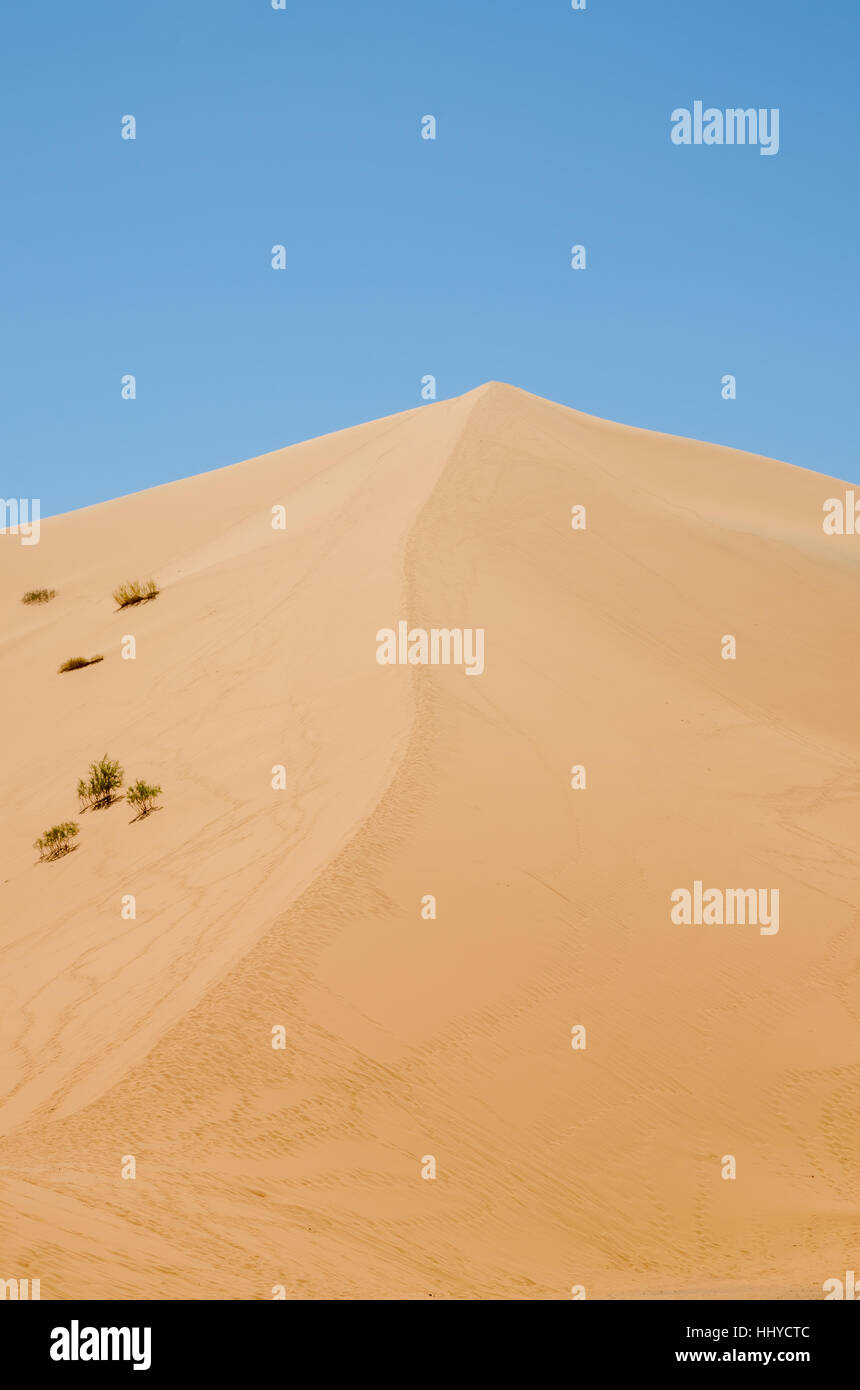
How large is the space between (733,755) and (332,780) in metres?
4.59

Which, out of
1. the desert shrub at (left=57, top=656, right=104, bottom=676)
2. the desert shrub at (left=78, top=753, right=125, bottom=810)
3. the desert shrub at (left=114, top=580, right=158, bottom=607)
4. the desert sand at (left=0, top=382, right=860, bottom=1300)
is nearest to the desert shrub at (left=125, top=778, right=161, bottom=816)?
the desert sand at (left=0, top=382, right=860, bottom=1300)

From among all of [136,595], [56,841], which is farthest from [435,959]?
[136,595]

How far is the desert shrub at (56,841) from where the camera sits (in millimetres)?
11172

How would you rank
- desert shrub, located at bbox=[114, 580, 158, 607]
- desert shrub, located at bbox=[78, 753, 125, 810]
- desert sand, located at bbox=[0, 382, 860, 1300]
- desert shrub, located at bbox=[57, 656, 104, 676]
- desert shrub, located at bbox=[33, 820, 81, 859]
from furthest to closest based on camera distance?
desert shrub, located at bbox=[114, 580, 158, 607] → desert shrub, located at bbox=[57, 656, 104, 676] → desert shrub, located at bbox=[78, 753, 125, 810] → desert shrub, located at bbox=[33, 820, 81, 859] → desert sand, located at bbox=[0, 382, 860, 1300]

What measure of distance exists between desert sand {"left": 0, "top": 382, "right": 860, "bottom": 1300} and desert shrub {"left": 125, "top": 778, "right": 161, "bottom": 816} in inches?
6.9

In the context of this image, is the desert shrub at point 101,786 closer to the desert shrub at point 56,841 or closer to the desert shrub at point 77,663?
the desert shrub at point 56,841

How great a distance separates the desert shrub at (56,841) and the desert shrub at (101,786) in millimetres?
546

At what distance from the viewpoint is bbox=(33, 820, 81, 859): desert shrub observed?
440 inches

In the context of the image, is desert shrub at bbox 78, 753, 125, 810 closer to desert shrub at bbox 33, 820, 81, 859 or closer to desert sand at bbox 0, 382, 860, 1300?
desert sand at bbox 0, 382, 860, 1300

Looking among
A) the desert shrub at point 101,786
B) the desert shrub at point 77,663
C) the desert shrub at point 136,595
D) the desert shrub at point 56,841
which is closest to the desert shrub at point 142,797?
the desert shrub at point 101,786

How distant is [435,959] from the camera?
779cm

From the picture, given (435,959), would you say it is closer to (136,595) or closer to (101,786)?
(101,786)

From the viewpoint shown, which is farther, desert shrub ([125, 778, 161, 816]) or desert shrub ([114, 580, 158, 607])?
desert shrub ([114, 580, 158, 607])

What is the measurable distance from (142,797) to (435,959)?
4.60 metres
